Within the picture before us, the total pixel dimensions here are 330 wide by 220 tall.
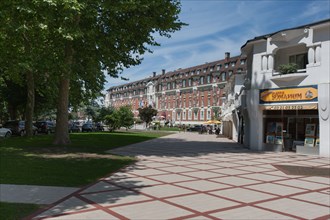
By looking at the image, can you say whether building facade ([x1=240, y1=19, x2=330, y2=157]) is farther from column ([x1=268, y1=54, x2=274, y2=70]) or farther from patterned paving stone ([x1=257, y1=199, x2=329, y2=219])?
patterned paving stone ([x1=257, y1=199, x2=329, y2=219])

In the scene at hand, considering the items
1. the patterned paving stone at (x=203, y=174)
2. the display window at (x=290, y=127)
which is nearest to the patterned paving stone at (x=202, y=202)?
the patterned paving stone at (x=203, y=174)

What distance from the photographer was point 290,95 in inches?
825

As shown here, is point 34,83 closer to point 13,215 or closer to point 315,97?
point 315,97

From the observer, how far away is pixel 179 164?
48.0 feet

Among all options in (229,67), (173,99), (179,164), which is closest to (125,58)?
(179,164)

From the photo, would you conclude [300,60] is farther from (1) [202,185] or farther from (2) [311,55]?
(1) [202,185]

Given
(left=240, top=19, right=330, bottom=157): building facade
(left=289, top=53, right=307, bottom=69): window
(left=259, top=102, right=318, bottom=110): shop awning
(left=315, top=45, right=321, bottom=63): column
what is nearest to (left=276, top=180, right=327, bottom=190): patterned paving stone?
(left=240, top=19, right=330, bottom=157): building facade

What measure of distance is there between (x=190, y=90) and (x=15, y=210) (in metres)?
86.1

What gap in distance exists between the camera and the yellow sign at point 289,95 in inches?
787

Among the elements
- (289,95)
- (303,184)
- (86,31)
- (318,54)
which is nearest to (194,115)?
(289,95)

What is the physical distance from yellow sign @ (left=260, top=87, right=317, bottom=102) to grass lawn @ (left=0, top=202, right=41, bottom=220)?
56.1ft

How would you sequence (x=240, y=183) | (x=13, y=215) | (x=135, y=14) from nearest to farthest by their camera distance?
(x=13, y=215)
(x=240, y=183)
(x=135, y=14)

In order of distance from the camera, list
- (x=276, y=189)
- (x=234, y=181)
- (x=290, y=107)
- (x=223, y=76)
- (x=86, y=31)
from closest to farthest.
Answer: (x=276, y=189) → (x=234, y=181) → (x=86, y=31) → (x=290, y=107) → (x=223, y=76)

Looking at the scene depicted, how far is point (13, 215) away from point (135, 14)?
14.3 m
